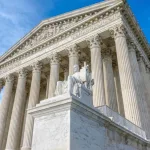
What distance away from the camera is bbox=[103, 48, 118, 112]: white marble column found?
71.5ft

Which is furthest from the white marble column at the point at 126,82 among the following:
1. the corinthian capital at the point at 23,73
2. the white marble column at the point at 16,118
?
the white marble column at the point at 16,118

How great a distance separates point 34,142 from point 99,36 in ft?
54.7

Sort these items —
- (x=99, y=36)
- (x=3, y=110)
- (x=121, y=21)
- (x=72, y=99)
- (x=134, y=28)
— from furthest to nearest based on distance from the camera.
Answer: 1. (x=3, y=110)
2. (x=134, y=28)
3. (x=99, y=36)
4. (x=121, y=21)
5. (x=72, y=99)

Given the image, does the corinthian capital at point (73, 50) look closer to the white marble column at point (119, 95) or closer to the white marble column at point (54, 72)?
the white marble column at point (54, 72)

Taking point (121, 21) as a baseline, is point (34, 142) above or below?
below

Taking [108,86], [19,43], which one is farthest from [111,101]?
[19,43]

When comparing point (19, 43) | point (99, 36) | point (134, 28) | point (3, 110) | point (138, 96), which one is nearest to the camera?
point (138, 96)

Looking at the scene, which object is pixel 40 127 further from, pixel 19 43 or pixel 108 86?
pixel 19 43

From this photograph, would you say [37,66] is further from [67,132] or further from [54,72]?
[67,132]

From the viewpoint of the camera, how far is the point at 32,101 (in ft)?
79.5

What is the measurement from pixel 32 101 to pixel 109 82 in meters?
9.10

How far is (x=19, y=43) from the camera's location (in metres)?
30.8

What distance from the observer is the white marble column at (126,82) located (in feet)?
54.0

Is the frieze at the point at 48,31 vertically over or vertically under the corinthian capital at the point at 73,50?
over
